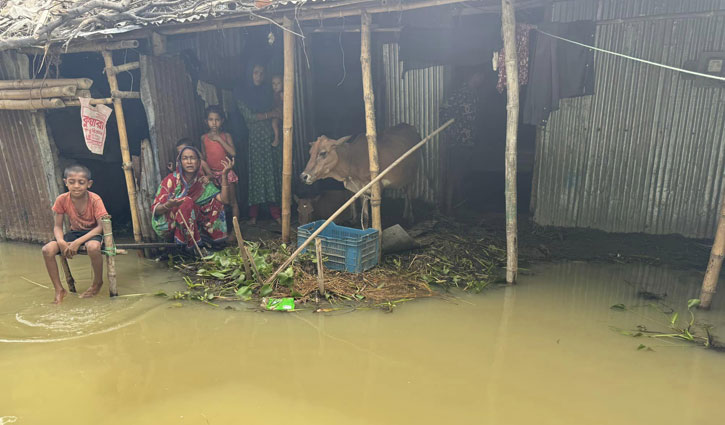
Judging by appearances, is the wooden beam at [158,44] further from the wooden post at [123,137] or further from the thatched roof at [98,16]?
the wooden post at [123,137]

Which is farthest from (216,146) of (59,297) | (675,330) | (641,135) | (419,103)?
(675,330)

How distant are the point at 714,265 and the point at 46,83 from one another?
338 inches

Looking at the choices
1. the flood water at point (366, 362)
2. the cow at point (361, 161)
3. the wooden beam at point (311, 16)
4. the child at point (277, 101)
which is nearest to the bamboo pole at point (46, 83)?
the wooden beam at point (311, 16)

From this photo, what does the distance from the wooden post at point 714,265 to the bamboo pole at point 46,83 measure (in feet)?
25.6

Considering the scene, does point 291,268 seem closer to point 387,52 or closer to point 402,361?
point 402,361

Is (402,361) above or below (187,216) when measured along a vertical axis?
A: below

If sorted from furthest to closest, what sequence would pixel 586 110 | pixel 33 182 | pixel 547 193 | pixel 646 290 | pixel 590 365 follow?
pixel 33 182 < pixel 547 193 < pixel 586 110 < pixel 646 290 < pixel 590 365

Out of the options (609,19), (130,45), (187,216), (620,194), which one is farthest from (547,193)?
(130,45)

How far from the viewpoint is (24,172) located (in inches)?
303

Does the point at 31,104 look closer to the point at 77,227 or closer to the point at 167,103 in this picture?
the point at 167,103

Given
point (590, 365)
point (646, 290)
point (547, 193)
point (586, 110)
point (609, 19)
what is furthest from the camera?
point (547, 193)

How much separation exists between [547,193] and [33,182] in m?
8.06

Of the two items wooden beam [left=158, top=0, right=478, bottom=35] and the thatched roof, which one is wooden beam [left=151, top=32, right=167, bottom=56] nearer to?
wooden beam [left=158, top=0, right=478, bottom=35]

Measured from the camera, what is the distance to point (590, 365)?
3.91 meters
